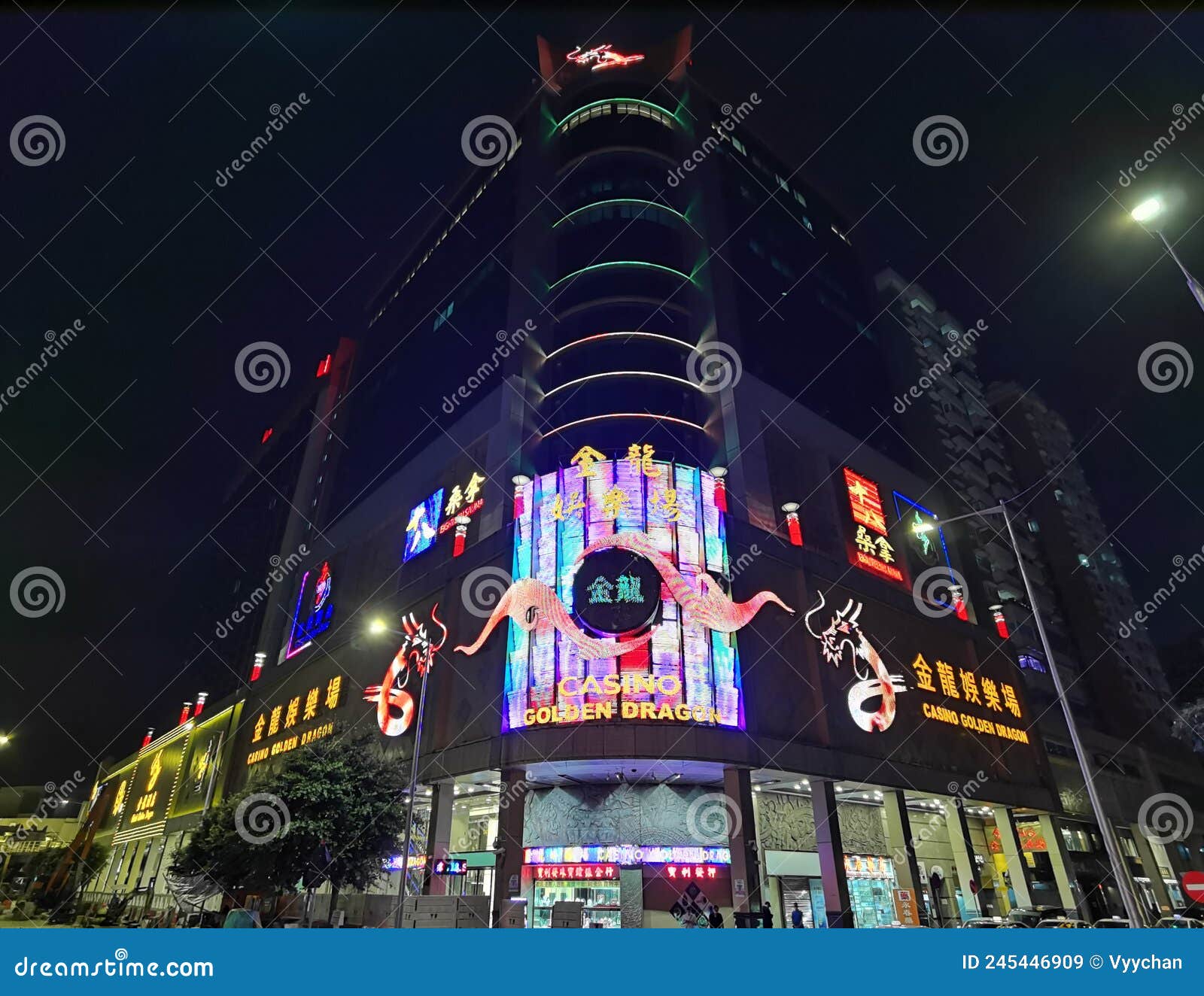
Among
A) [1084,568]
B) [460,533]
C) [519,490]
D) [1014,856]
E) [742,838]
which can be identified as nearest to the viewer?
[742,838]

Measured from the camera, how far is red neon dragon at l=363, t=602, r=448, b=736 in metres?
32.2

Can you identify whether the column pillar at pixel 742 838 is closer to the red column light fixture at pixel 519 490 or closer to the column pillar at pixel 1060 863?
the red column light fixture at pixel 519 490

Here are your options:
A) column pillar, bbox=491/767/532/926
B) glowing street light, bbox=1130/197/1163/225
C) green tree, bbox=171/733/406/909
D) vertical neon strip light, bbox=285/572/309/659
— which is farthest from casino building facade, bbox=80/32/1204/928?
glowing street light, bbox=1130/197/1163/225

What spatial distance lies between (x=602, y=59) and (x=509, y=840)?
50619 mm

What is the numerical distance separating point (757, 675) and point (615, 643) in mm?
6564

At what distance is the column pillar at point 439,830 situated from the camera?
2589cm

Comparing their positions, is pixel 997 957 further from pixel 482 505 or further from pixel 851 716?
pixel 482 505

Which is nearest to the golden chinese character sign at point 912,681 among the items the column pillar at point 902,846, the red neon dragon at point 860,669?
the red neon dragon at point 860,669

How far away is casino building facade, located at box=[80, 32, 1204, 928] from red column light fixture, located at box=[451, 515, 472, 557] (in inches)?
10.0

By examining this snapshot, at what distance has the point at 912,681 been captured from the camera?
34.5 meters

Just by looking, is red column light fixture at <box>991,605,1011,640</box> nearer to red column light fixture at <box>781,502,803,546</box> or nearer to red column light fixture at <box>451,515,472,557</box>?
red column light fixture at <box>781,502,803,546</box>

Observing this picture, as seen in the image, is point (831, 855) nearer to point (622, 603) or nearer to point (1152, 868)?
point (622, 603)

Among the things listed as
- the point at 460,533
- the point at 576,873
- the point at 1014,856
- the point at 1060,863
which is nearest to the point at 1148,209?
the point at 576,873

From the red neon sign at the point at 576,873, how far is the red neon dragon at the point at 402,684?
9.53 m
